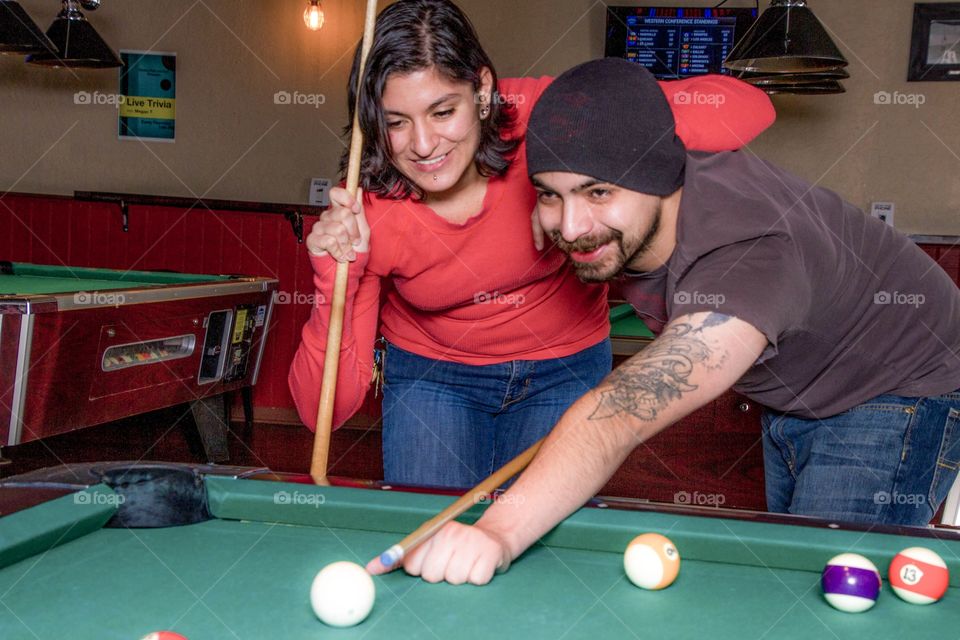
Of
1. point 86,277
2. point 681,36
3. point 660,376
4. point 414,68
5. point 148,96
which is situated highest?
point 681,36

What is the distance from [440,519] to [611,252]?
0.47 m

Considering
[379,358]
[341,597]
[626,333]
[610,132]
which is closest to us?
[341,597]

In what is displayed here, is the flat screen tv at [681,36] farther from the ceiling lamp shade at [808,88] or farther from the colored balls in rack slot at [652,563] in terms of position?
the colored balls in rack slot at [652,563]

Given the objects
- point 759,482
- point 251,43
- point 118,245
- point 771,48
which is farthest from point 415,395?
point 251,43

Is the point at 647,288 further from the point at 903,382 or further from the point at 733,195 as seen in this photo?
the point at 903,382

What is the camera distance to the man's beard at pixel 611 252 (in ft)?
4.65

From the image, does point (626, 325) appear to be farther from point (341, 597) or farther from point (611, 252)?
point (341, 597)

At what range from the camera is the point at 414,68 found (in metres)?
1.64

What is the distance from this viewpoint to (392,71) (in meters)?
1.65

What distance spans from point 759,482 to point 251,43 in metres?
3.96

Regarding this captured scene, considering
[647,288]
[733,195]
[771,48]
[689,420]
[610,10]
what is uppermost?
[610,10]

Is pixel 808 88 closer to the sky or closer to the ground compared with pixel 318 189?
closer to the sky

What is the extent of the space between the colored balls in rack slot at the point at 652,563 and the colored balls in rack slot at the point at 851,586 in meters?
0.18

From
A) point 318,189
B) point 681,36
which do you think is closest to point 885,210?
point 681,36
